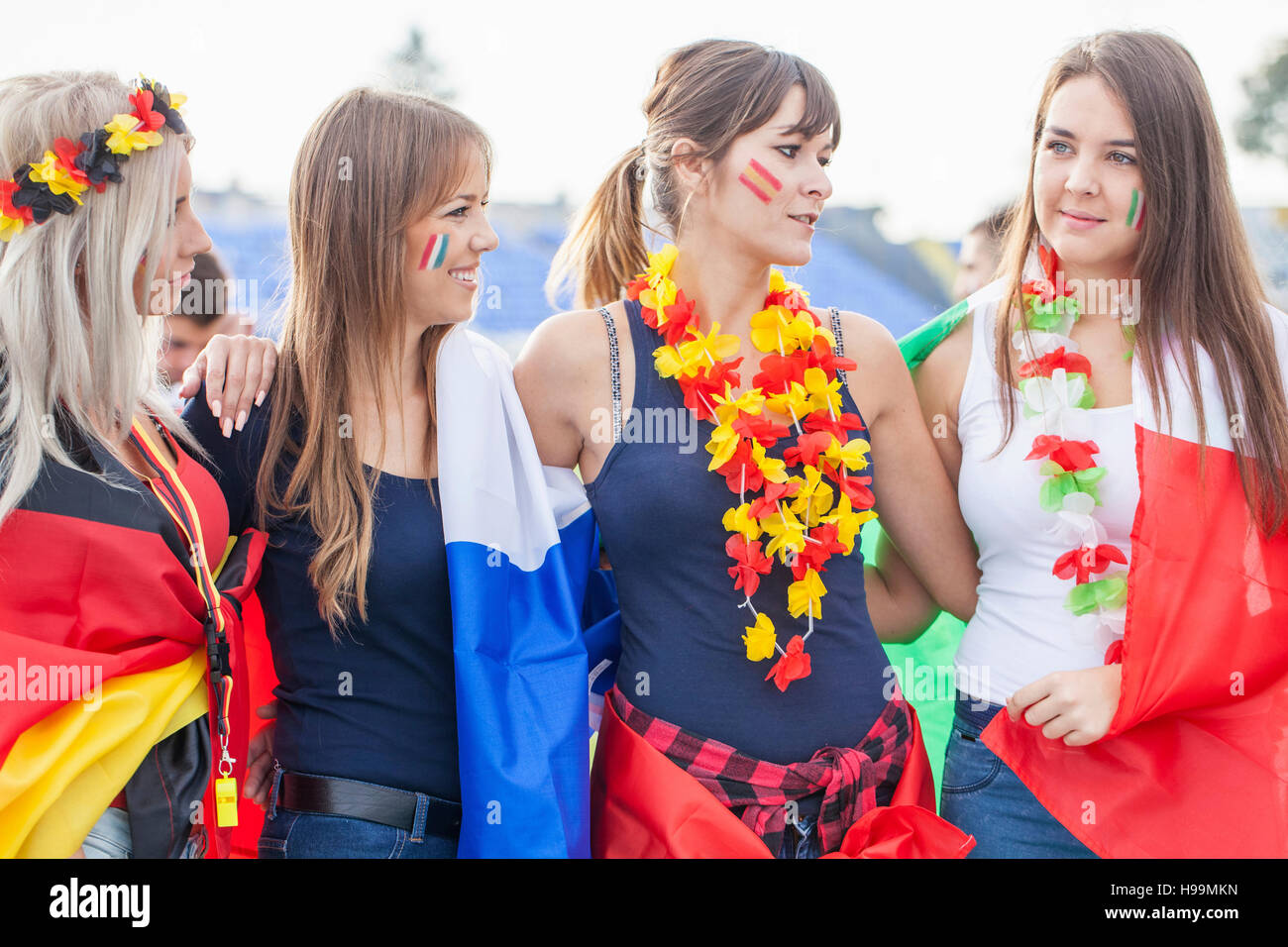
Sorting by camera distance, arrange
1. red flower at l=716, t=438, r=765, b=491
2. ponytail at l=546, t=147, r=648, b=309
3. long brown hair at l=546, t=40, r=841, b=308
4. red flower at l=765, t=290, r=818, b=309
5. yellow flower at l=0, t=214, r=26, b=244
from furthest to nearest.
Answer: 1. ponytail at l=546, t=147, r=648, b=309
2. red flower at l=765, t=290, r=818, b=309
3. long brown hair at l=546, t=40, r=841, b=308
4. red flower at l=716, t=438, r=765, b=491
5. yellow flower at l=0, t=214, r=26, b=244

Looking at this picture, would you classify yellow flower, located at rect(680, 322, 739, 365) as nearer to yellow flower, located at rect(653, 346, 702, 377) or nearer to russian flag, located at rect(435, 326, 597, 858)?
yellow flower, located at rect(653, 346, 702, 377)

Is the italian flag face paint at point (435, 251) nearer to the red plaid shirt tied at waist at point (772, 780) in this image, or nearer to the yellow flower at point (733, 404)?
the yellow flower at point (733, 404)

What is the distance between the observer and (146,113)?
1.86 m

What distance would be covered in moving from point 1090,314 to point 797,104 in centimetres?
74

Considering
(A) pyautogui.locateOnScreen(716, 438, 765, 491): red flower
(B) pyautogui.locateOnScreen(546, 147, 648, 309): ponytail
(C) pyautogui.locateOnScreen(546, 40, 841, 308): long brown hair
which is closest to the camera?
(A) pyautogui.locateOnScreen(716, 438, 765, 491): red flower

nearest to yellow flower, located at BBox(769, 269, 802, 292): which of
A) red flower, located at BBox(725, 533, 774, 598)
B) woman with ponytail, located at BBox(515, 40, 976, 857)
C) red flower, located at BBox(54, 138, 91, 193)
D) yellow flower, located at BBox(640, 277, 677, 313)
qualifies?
woman with ponytail, located at BBox(515, 40, 976, 857)

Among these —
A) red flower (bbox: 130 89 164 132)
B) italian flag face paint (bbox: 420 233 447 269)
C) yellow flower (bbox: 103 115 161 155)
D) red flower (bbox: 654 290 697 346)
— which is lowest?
red flower (bbox: 654 290 697 346)

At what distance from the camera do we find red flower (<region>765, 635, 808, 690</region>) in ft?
6.43

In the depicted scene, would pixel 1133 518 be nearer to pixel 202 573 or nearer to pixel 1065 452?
pixel 1065 452

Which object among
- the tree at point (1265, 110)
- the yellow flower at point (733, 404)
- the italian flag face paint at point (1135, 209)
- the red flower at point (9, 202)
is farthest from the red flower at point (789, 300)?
the tree at point (1265, 110)

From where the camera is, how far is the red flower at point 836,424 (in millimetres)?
2061

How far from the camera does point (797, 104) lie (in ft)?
6.93

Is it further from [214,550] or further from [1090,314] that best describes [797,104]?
[214,550]

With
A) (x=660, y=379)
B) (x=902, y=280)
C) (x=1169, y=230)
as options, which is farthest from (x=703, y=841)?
(x=902, y=280)
